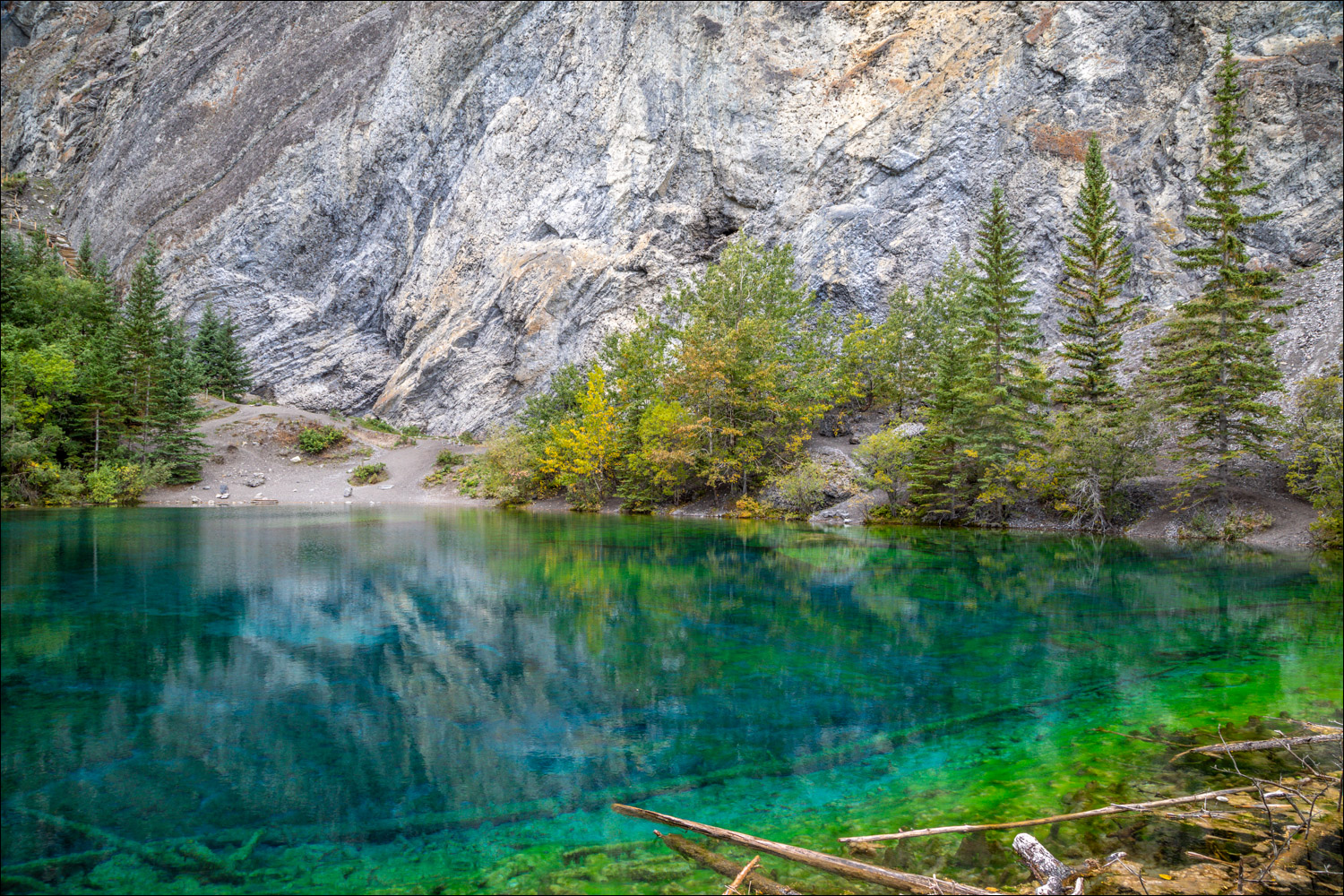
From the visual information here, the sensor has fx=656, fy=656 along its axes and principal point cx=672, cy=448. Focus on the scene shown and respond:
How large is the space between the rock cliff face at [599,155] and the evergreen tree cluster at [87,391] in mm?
14181

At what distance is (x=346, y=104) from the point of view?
60094mm

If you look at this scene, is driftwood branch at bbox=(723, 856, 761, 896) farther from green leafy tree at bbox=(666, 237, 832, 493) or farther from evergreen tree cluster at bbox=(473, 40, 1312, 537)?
green leafy tree at bbox=(666, 237, 832, 493)

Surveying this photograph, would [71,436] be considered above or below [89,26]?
below

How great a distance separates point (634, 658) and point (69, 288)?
58.3 m

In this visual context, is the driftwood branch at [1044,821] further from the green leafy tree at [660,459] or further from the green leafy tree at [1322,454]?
the green leafy tree at [660,459]

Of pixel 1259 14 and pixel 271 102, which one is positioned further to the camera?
pixel 271 102

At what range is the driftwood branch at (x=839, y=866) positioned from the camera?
120 inches

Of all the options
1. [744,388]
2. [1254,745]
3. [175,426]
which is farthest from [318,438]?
[1254,745]

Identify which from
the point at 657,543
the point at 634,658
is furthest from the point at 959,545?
the point at 634,658

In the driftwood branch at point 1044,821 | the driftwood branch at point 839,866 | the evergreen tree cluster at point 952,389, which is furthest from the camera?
the evergreen tree cluster at point 952,389

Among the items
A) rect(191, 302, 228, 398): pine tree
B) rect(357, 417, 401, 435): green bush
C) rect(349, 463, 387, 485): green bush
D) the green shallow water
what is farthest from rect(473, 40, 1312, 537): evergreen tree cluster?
rect(191, 302, 228, 398): pine tree

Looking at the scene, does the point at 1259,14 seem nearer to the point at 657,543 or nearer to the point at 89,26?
the point at 657,543

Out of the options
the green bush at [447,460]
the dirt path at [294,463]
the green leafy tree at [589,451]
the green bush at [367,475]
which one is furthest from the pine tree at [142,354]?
the green leafy tree at [589,451]

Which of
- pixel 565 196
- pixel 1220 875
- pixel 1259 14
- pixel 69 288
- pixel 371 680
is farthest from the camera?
pixel 565 196
